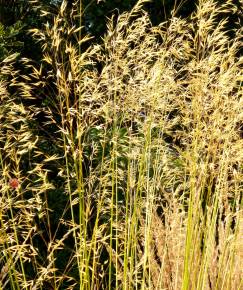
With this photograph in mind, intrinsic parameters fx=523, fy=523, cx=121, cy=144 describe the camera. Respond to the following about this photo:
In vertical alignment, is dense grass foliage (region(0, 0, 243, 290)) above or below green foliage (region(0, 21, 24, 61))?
below

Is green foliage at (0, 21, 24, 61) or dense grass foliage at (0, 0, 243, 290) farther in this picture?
green foliage at (0, 21, 24, 61)

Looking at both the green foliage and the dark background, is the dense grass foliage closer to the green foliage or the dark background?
the dark background

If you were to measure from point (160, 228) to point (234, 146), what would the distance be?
480mm

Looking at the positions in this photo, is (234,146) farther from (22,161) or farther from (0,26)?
(0,26)

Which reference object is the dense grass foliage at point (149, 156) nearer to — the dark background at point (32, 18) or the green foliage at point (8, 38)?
the dark background at point (32, 18)

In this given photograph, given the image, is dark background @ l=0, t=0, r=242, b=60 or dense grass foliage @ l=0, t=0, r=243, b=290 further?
dark background @ l=0, t=0, r=242, b=60

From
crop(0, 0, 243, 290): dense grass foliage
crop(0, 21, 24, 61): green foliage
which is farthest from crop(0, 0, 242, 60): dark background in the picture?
crop(0, 0, 243, 290): dense grass foliage

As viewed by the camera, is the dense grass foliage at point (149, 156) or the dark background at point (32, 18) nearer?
the dense grass foliage at point (149, 156)

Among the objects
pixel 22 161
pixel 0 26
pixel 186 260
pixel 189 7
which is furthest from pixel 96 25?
pixel 186 260

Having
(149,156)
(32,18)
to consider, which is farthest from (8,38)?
(149,156)

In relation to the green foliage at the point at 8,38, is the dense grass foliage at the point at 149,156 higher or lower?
lower

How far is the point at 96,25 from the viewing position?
4.07 metres

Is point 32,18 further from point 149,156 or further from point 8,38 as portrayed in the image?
point 149,156

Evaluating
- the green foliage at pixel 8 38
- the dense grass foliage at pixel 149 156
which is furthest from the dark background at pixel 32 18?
the dense grass foliage at pixel 149 156
